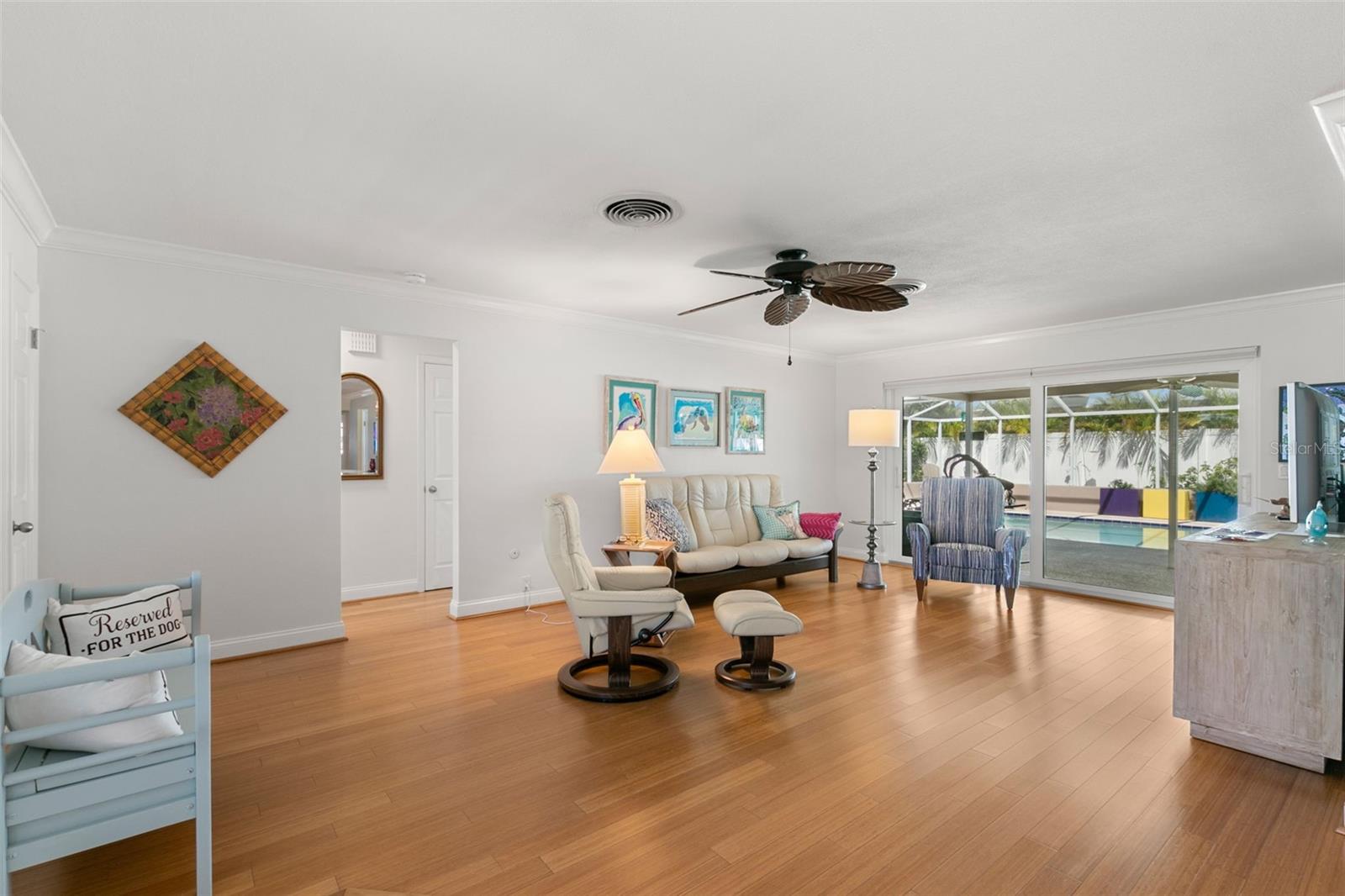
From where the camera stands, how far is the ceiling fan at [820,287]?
320 centimetres

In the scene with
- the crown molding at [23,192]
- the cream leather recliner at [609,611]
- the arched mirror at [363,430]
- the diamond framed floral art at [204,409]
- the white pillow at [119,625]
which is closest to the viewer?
the white pillow at [119,625]

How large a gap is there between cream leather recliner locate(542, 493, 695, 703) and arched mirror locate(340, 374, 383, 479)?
2692 millimetres

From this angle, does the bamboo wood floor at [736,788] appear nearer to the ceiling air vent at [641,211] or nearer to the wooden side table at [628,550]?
the wooden side table at [628,550]

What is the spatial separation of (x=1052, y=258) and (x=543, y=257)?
2960 mm

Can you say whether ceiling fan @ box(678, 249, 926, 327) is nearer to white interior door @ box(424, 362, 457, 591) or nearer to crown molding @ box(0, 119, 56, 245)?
crown molding @ box(0, 119, 56, 245)

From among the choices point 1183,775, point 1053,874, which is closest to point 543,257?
point 1053,874

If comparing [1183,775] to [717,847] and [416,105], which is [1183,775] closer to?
[717,847]

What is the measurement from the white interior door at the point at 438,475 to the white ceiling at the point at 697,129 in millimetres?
2035

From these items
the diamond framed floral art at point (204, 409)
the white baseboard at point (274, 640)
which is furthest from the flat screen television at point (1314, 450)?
the diamond framed floral art at point (204, 409)

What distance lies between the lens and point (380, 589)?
571cm

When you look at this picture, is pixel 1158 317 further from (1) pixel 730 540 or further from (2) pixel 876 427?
(1) pixel 730 540

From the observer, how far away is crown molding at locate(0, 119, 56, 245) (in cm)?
247

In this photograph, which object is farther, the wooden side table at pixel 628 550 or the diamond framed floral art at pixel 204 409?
the wooden side table at pixel 628 550

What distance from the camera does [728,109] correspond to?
7.18ft
